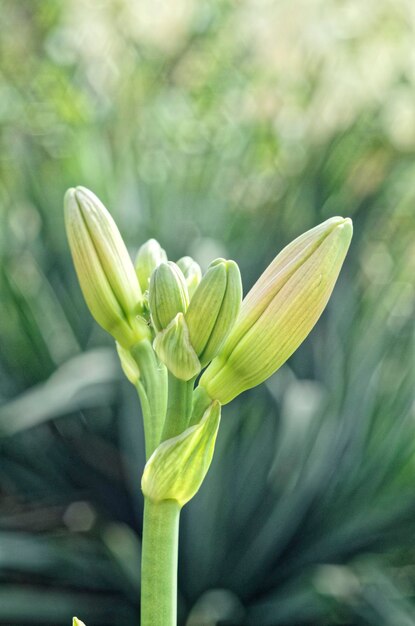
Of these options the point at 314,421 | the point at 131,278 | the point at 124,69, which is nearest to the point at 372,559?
the point at 314,421

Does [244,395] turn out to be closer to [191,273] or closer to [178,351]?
[191,273]

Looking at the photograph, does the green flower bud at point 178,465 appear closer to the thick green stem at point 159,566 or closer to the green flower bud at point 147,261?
the thick green stem at point 159,566

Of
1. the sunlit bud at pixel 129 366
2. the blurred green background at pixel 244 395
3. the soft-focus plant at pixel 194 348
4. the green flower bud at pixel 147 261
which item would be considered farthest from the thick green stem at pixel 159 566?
the blurred green background at pixel 244 395

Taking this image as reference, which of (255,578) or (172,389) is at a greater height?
(255,578)

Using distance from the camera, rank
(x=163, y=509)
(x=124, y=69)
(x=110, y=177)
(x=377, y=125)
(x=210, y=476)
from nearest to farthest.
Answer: (x=163, y=509), (x=210, y=476), (x=110, y=177), (x=377, y=125), (x=124, y=69)

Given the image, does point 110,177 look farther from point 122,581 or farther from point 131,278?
point 131,278

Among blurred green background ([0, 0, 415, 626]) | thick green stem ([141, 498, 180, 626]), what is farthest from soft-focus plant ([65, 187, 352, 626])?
blurred green background ([0, 0, 415, 626])

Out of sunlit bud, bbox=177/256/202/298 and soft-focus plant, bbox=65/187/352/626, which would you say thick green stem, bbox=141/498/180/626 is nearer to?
soft-focus plant, bbox=65/187/352/626
